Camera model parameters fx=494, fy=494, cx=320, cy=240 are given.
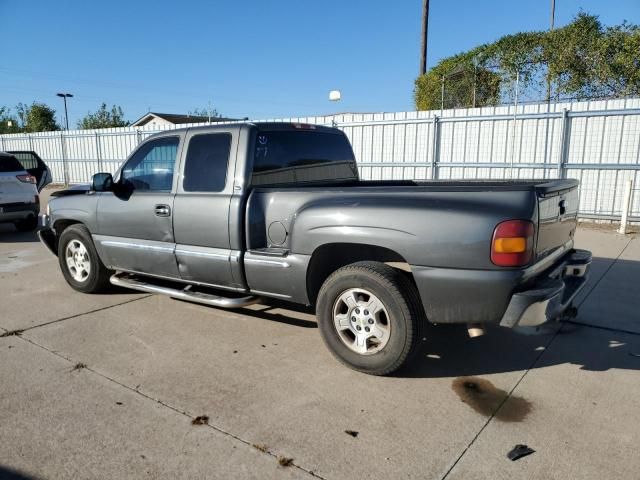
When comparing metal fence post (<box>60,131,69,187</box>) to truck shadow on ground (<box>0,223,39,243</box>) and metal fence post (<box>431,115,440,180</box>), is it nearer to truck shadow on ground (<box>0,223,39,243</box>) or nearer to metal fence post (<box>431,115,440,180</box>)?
truck shadow on ground (<box>0,223,39,243</box>)

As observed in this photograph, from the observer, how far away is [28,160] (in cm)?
1222

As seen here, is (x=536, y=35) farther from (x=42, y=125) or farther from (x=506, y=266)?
(x=42, y=125)

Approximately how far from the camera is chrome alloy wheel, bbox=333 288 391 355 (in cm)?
353

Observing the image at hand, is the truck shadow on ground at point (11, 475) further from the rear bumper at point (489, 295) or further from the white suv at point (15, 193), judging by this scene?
the white suv at point (15, 193)

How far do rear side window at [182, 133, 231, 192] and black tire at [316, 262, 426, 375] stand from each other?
143 centimetres

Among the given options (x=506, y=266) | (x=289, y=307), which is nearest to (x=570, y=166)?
(x=289, y=307)

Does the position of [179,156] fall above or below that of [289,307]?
above

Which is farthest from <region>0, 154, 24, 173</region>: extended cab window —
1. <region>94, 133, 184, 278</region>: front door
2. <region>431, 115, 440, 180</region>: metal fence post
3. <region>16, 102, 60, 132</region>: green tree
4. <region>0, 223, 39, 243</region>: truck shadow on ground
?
<region>16, 102, 60, 132</region>: green tree

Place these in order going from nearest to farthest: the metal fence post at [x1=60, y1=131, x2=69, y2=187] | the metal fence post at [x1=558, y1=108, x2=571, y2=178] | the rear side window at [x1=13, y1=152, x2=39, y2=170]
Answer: the metal fence post at [x1=558, y1=108, x2=571, y2=178], the rear side window at [x1=13, y1=152, x2=39, y2=170], the metal fence post at [x1=60, y1=131, x2=69, y2=187]

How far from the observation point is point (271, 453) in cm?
271

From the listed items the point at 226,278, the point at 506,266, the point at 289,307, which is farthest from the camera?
the point at 289,307

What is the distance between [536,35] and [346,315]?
65.5 ft

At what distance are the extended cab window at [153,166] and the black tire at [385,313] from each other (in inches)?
81.1

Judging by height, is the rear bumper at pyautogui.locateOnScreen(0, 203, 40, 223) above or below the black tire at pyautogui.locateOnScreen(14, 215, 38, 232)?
above
